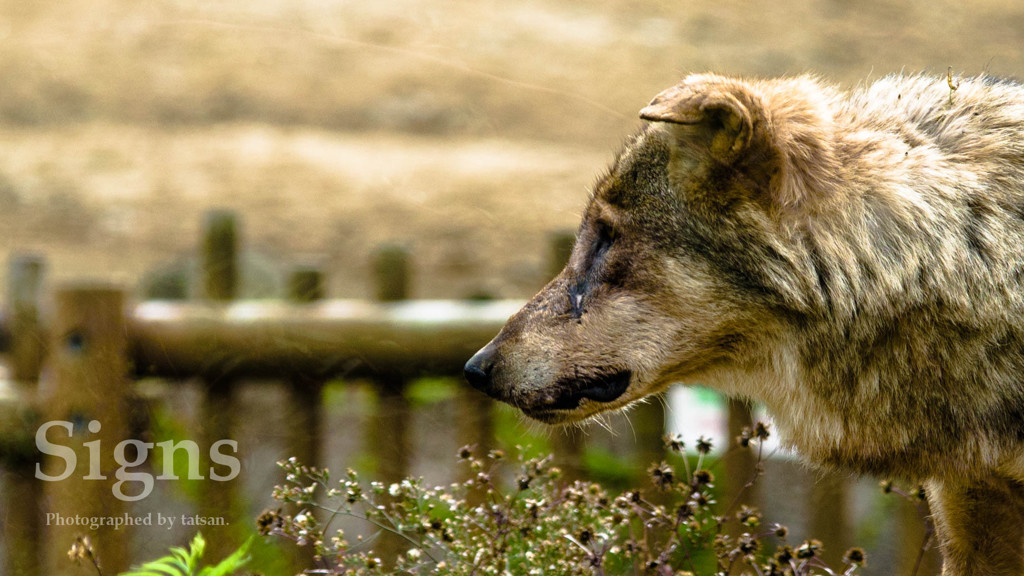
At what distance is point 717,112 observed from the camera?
2.29m

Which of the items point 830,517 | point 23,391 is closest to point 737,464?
point 830,517

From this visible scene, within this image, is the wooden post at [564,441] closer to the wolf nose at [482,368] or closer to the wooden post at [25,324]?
the wolf nose at [482,368]

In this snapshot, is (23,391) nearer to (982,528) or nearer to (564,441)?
(564,441)

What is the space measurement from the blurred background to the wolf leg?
563 cm

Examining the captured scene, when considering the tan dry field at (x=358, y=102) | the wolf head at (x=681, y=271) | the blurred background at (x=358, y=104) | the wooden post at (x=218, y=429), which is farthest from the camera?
the tan dry field at (x=358, y=102)

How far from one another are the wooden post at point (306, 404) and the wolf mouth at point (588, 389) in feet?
5.24

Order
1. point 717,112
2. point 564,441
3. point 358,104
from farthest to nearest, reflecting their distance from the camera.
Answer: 1. point 358,104
2. point 564,441
3. point 717,112

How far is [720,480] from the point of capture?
419cm

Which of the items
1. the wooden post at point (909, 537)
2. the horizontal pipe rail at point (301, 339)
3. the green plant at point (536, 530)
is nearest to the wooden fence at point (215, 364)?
the horizontal pipe rail at point (301, 339)

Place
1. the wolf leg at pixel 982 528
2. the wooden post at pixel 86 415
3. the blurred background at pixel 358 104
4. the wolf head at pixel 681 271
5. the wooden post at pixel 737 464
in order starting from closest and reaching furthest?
the wolf head at pixel 681 271, the wolf leg at pixel 982 528, the wooden post at pixel 86 415, the wooden post at pixel 737 464, the blurred background at pixel 358 104

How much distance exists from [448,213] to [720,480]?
654 centimetres

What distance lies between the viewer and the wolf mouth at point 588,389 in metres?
2.46

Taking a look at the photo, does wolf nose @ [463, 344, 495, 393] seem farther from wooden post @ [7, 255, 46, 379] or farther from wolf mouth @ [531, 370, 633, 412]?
wooden post @ [7, 255, 46, 379]

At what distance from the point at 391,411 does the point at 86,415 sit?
110cm
